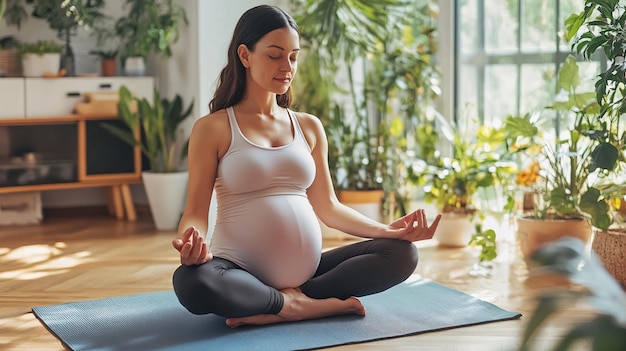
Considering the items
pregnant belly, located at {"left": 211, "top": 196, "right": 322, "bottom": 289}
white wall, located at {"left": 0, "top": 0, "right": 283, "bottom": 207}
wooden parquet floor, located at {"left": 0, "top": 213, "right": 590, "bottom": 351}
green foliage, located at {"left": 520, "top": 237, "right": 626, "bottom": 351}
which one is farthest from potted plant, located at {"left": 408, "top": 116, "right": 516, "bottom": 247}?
green foliage, located at {"left": 520, "top": 237, "right": 626, "bottom": 351}

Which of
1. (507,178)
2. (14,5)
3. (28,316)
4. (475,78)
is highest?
(14,5)

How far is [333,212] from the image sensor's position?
3.01 m

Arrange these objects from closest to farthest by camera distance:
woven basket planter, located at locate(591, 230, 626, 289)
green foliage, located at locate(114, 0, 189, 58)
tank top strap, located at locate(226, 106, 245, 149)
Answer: tank top strap, located at locate(226, 106, 245, 149) → woven basket planter, located at locate(591, 230, 626, 289) → green foliage, located at locate(114, 0, 189, 58)

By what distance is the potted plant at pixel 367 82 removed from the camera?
462 centimetres

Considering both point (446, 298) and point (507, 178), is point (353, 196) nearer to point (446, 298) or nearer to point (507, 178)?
point (507, 178)

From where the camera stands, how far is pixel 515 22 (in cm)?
470

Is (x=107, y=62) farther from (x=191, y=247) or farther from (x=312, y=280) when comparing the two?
(x=191, y=247)

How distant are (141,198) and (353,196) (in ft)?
→ 5.12

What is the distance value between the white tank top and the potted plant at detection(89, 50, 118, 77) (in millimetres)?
2493

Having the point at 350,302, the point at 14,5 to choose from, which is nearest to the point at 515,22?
the point at 350,302

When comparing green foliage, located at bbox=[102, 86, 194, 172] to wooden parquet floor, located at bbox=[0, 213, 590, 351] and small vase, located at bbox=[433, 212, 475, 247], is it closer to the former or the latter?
wooden parquet floor, located at bbox=[0, 213, 590, 351]

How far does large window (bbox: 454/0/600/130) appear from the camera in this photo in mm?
4527

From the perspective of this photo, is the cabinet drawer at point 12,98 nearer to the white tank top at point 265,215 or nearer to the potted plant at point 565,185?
the white tank top at point 265,215

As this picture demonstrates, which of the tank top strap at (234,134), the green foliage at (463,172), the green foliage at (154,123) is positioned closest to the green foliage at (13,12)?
the green foliage at (154,123)
